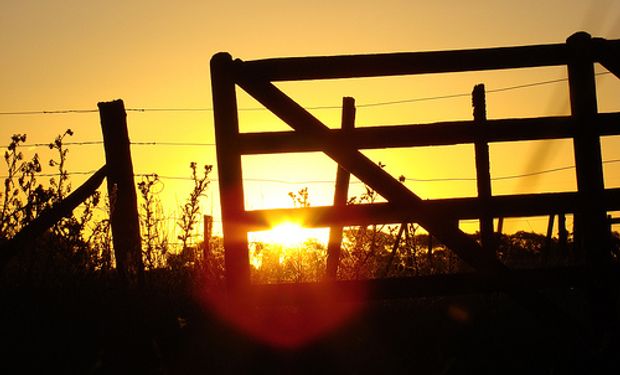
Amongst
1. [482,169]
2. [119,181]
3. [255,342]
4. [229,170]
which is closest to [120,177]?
[119,181]

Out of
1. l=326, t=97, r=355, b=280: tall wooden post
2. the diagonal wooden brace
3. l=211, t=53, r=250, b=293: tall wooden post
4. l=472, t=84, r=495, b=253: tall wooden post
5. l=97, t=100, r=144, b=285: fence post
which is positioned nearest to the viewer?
the diagonal wooden brace

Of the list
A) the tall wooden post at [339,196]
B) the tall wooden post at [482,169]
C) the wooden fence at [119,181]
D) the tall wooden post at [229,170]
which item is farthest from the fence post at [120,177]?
the tall wooden post at [482,169]

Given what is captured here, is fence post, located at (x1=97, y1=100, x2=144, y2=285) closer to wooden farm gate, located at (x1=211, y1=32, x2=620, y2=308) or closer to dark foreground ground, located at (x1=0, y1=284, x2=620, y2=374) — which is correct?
dark foreground ground, located at (x1=0, y1=284, x2=620, y2=374)

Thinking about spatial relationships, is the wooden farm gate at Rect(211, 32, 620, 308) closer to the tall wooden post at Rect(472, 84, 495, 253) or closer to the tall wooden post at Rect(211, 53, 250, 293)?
the tall wooden post at Rect(211, 53, 250, 293)

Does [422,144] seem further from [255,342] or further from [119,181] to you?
[119,181]

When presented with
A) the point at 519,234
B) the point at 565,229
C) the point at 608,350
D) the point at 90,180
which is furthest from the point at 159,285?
the point at 519,234

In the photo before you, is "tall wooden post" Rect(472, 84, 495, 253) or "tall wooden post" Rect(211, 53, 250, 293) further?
"tall wooden post" Rect(472, 84, 495, 253)

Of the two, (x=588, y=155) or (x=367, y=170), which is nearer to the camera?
(x=367, y=170)

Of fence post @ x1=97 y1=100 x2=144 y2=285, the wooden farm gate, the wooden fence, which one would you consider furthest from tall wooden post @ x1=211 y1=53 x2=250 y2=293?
fence post @ x1=97 y1=100 x2=144 y2=285

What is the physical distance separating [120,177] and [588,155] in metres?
4.36

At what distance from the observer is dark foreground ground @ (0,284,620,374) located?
3.86 meters

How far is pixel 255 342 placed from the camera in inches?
174

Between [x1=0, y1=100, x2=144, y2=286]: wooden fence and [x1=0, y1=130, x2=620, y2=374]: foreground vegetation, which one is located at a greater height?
[x1=0, y1=100, x2=144, y2=286]: wooden fence

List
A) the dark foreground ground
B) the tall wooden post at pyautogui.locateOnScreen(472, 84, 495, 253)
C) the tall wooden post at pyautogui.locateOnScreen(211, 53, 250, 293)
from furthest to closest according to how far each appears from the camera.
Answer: the tall wooden post at pyautogui.locateOnScreen(472, 84, 495, 253) → the tall wooden post at pyautogui.locateOnScreen(211, 53, 250, 293) → the dark foreground ground
